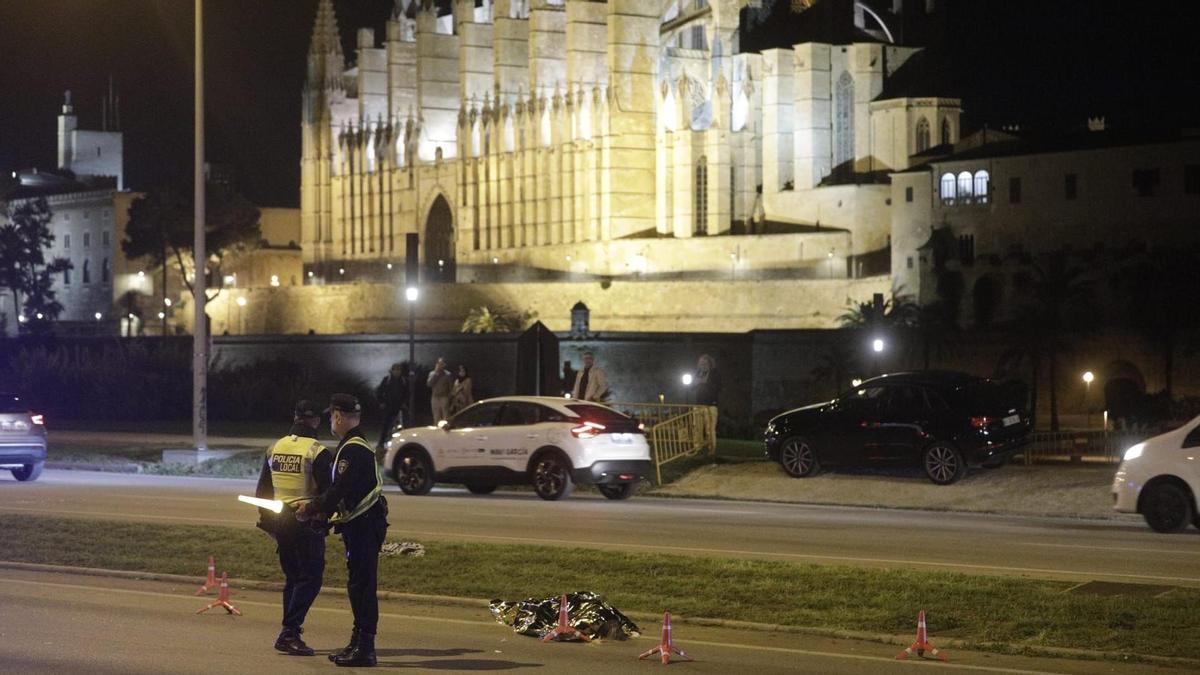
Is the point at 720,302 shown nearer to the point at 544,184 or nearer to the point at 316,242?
the point at 544,184

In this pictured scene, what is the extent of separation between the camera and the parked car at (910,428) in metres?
27.6

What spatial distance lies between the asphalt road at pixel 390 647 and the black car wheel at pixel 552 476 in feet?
35.5

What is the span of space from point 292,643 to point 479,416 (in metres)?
14.8

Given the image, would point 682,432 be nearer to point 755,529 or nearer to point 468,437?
point 468,437

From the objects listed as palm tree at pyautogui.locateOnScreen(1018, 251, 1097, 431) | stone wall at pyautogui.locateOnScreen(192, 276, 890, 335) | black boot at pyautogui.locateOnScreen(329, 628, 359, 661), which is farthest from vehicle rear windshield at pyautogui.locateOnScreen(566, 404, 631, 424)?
stone wall at pyautogui.locateOnScreen(192, 276, 890, 335)

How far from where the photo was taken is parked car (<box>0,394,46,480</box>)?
30844 mm

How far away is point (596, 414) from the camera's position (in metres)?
26.9

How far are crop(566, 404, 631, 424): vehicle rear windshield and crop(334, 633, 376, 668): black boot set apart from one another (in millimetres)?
14254

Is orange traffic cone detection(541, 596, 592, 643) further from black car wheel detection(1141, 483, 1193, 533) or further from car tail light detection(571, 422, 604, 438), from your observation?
car tail light detection(571, 422, 604, 438)

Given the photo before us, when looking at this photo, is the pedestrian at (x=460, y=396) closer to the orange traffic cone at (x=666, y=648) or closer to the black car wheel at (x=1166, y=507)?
the black car wheel at (x=1166, y=507)

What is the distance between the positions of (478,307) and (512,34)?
17.5 m

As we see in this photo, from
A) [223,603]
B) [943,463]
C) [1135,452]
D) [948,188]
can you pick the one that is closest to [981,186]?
[948,188]

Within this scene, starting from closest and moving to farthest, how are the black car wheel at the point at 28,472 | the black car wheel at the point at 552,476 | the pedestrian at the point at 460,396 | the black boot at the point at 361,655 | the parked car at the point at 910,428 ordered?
1. the black boot at the point at 361,655
2. the black car wheel at the point at 552,476
3. the parked car at the point at 910,428
4. the black car wheel at the point at 28,472
5. the pedestrian at the point at 460,396

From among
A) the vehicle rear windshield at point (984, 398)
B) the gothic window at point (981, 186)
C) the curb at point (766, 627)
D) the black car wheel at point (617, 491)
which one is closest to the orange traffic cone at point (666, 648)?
the curb at point (766, 627)
